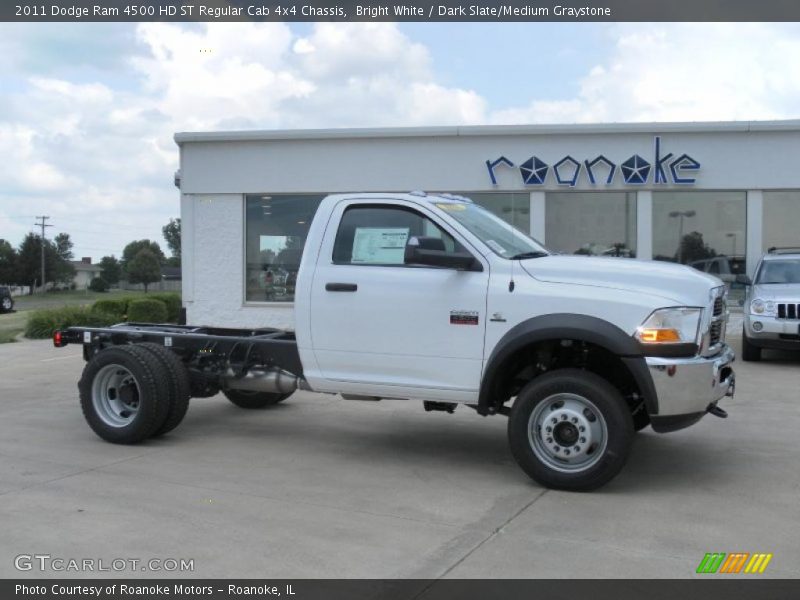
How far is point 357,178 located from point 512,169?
11.2 feet

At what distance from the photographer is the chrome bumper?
18.7 feet

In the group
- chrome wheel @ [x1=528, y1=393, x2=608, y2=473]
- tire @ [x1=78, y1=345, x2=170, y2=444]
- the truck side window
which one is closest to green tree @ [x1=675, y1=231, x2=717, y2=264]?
the truck side window

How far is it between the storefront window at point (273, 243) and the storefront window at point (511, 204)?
3.86 m

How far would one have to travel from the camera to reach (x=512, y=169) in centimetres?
1781

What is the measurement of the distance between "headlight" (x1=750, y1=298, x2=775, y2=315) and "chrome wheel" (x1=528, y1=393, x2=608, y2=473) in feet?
24.8

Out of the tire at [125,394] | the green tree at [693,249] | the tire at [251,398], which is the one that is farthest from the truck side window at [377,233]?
the green tree at [693,249]

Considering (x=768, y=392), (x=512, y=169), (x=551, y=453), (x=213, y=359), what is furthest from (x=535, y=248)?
(x=512, y=169)

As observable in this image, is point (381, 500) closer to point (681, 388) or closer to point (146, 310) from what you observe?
point (681, 388)

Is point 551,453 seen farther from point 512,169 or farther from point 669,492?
point 512,169

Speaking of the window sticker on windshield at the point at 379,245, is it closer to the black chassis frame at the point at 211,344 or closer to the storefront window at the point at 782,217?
the black chassis frame at the point at 211,344

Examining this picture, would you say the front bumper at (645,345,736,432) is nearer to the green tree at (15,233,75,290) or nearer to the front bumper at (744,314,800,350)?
the front bumper at (744,314,800,350)

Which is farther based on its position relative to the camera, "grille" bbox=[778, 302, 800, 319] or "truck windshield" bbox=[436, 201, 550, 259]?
"grille" bbox=[778, 302, 800, 319]

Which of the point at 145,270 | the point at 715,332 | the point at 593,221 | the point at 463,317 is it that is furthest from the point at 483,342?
the point at 145,270
